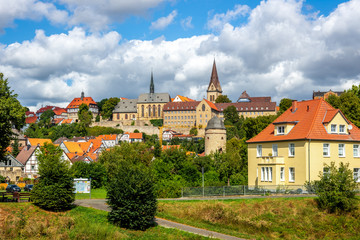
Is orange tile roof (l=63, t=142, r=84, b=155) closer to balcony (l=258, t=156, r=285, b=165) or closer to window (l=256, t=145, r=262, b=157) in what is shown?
window (l=256, t=145, r=262, b=157)

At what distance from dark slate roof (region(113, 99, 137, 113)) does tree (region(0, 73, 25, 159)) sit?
149899 mm

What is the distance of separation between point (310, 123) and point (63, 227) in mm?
24162

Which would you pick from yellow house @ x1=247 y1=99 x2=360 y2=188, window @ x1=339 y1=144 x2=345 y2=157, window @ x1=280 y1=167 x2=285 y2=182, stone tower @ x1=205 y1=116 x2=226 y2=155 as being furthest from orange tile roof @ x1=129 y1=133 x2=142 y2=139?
window @ x1=339 y1=144 x2=345 y2=157

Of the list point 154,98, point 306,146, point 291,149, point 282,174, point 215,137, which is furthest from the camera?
point 154,98

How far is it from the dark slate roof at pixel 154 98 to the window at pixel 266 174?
145m

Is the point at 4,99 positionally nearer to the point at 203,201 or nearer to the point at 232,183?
the point at 203,201

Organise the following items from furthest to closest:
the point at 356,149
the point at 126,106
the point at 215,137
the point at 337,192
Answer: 1. the point at 126,106
2. the point at 215,137
3. the point at 356,149
4. the point at 337,192

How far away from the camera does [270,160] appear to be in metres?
41.8

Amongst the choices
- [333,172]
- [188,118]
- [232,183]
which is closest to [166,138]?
[188,118]

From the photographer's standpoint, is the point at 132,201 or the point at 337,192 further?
the point at 337,192

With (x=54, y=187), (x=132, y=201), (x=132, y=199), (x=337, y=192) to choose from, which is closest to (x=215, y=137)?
(x=337, y=192)

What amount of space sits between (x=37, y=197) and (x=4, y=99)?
9.77 metres

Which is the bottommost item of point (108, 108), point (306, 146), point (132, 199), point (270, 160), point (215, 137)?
point (132, 199)

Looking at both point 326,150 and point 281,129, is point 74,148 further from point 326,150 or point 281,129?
point 326,150
